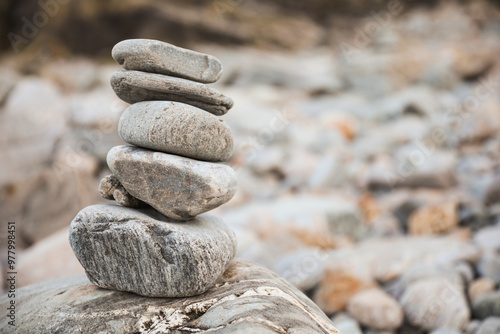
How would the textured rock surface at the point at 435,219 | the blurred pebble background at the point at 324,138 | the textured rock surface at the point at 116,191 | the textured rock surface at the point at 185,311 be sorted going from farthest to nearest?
the textured rock surface at the point at 435,219
the blurred pebble background at the point at 324,138
the textured rock surface at the point at 116,191
the textured rock surface at the point at 185,311

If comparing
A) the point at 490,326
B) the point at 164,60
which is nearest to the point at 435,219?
the point at 490,326

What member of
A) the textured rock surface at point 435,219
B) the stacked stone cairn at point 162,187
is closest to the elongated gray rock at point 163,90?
the stacked stone cairn at point 162,187

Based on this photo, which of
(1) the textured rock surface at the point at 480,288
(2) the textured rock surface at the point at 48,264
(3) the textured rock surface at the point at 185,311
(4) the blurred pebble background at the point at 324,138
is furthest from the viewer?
(4) the blurred pebble background at the point at 324,138

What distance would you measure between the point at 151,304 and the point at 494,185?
8829 millimetres

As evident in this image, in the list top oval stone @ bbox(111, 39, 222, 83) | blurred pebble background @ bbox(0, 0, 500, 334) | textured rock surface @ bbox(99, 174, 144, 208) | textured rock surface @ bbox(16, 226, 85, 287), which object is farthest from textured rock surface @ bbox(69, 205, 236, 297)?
textured rock surface @ bbox(16, 226, 85, 287)

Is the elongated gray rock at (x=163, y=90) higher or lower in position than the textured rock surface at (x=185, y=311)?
higher

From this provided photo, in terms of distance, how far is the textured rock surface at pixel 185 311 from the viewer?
2658 millimetres

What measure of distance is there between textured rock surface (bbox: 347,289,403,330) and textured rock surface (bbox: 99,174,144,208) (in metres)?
3.22

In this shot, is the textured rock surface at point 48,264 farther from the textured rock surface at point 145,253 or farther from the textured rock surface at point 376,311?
the textured rock surface at point 376,311

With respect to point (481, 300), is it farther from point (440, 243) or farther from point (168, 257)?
point (168, 257)

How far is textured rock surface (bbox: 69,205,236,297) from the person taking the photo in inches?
119

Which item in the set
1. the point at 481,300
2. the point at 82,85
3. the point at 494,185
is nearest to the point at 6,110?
the point at 82,85

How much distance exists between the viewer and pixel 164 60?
3.40 metres

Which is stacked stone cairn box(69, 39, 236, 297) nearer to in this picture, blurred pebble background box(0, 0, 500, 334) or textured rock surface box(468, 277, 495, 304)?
blurred pebble background box(0, 0, 500, 334)
